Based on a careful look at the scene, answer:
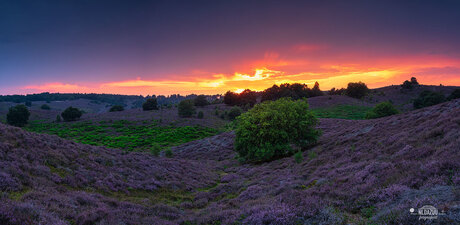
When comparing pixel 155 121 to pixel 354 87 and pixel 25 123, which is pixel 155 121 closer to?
pixel 25 123

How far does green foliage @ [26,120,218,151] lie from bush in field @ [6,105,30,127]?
3.65 m

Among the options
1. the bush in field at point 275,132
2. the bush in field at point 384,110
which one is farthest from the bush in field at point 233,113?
the bush in field at point 275,132

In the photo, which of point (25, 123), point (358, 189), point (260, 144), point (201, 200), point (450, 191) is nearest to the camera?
point (450, 191)

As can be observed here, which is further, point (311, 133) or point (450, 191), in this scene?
point (311, 133)

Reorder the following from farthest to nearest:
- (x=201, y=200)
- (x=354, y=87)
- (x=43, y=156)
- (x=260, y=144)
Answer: (x=354, y=87) → (x=260, y=144) → (x=201, y=200) → (x=43, y=156)

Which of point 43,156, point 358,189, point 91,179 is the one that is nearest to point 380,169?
point 358,189

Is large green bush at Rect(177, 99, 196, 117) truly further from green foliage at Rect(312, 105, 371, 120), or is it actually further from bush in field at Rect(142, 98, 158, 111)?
green foliage at Rect(312, 105, 371, 120)

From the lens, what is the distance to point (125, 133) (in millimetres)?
88500

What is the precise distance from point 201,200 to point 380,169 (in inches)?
478

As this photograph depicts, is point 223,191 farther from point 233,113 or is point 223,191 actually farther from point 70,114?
point 70,114

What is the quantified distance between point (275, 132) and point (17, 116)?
12830cm

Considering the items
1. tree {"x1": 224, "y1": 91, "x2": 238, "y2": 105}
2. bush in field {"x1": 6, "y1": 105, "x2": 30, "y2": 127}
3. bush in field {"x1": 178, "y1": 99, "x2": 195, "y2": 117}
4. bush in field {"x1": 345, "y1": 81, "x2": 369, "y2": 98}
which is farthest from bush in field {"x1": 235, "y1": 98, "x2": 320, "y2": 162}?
bush in field {"x1": 345, "y1": 81, "x2": 369, "y2": 98}

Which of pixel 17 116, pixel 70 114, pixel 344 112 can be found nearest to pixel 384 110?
pixel 344 112

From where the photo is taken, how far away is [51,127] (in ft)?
319
